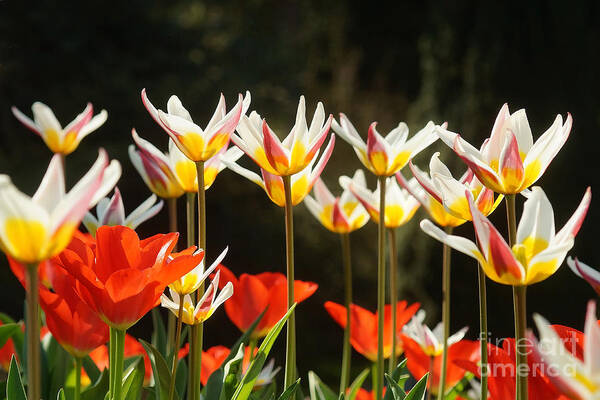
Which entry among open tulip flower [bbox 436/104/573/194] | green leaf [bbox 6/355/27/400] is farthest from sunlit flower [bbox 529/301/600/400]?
green leaf [bbox 6/355/27/400]

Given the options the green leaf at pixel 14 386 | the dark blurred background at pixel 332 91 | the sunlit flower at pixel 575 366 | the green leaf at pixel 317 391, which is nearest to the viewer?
the sunlit flower at pixel 575 366

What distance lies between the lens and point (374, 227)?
310 centimetres

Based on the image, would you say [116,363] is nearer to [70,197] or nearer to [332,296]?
[70,197]

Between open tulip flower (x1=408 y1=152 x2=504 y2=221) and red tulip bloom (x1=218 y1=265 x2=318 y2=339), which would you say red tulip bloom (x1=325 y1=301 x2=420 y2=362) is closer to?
red tulip bloom (x1=218 y1=265 x2=318 y2=339)

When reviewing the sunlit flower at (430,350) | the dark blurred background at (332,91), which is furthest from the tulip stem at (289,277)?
the dark blurred background at (332,91)

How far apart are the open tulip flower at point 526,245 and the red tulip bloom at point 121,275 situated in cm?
16

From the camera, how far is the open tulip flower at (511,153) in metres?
0.47

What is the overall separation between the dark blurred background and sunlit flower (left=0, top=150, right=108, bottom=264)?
220 centimetres

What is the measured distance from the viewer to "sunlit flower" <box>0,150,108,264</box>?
0.30 metres

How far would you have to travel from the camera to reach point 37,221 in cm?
31

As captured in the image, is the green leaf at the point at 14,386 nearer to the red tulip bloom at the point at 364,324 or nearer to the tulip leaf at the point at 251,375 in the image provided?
the tulip leaf at the point at 251,375

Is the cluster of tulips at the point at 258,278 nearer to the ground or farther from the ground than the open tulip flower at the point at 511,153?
nearer to the ground

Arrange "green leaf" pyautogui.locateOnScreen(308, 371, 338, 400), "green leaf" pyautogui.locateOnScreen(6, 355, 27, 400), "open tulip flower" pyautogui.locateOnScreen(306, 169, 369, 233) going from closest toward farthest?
"green leaf" pyautogui.locateOnScreen(6, 355, 27, 400) < "green leaf" pyautogui.locateOnScreen(308, 371, 338, 400) < "open tulip flower" pyautogui.locateOnScreen(306, 169, 369, 233)

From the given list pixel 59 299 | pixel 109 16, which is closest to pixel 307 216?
pixel 109 16
